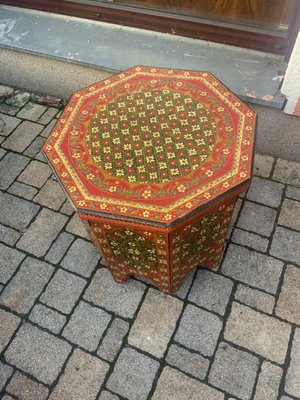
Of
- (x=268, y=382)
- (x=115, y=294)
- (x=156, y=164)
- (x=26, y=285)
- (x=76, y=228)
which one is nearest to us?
(x=156, y=164)

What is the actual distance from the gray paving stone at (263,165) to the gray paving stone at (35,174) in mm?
2003

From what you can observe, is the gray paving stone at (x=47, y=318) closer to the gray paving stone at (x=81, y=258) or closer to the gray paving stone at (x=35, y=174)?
the gray paving stone at (x=81, y=258)

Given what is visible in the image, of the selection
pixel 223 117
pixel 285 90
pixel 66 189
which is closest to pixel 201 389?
pixel 66 189

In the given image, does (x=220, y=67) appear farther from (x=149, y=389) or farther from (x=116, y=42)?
(x=149, y=389)

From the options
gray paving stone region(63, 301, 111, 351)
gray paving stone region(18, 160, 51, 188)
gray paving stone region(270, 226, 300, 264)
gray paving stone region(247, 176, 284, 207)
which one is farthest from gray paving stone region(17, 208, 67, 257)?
gray paving stone region(270, 226, 300, 264)

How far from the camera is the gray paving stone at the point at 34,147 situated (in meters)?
3.69

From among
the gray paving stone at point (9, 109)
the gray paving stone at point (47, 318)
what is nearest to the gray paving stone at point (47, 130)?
the gray paving stone at point (9, 109)

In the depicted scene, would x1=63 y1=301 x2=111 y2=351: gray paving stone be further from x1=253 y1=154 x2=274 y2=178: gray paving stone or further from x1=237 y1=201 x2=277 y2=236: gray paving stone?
x1=253 y1=154 x2=274 y2=178: gray paving stone

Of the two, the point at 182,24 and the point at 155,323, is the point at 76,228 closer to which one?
the point at 155,323

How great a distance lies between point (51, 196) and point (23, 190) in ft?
0.97

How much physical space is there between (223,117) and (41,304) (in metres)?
1.92

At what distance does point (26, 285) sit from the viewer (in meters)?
2.86

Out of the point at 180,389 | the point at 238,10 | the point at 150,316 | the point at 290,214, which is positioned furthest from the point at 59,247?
the point at 238,10

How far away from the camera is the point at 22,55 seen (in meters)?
3.76
